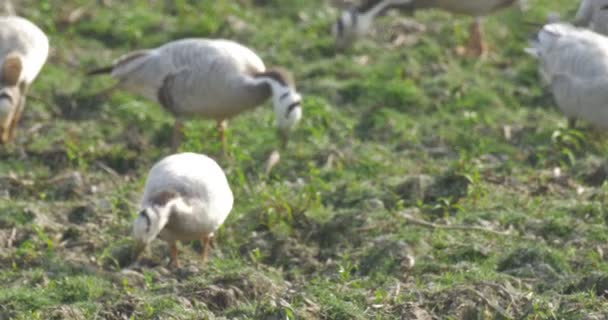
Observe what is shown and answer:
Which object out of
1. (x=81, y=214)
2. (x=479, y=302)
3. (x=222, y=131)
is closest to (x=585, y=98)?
(x=222, y=131)

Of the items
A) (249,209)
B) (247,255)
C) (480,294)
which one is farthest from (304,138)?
(480,294)

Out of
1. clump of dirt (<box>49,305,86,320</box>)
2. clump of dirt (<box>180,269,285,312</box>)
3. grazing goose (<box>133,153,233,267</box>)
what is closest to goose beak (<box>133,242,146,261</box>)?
grazing goose (<box>133,153,233,267</box>)

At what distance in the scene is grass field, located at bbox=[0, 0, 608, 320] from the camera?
23.4ft

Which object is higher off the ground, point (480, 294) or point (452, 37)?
point (480, 294)

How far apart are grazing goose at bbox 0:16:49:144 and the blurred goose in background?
4323mm

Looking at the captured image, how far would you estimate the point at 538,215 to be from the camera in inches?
340

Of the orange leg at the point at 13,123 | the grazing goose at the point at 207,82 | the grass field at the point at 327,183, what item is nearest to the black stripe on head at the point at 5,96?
the orange leg at the point at 13,123

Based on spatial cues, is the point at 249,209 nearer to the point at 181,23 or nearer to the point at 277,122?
the point at 277,122

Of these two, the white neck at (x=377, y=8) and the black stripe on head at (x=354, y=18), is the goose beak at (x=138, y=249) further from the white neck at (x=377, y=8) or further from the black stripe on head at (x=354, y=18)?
the white neck at (x=377, y=8)

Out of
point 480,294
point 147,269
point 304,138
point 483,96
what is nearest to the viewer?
point 480,294

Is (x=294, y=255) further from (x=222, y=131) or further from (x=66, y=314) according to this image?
(x=222, y=131)

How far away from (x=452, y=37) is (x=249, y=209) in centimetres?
452

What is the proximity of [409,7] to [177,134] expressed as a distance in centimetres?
370

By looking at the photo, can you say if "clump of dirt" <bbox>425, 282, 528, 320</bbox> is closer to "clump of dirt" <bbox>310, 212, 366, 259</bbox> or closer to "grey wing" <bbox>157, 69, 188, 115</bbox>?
"clump of dirt" <bbox>310, 212, 366, 259</bbox>
